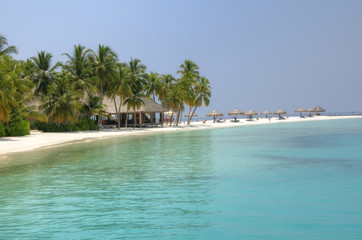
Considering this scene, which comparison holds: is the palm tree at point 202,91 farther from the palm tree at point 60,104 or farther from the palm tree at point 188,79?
the palm tree at point 60,104

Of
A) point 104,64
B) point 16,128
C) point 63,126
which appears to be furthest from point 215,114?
point 16,128

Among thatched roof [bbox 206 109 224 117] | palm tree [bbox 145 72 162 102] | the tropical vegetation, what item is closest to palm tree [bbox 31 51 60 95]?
the tropical vegetation

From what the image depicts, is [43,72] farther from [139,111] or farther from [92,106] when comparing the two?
[139,111]

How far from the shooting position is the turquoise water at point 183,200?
20.3 feet

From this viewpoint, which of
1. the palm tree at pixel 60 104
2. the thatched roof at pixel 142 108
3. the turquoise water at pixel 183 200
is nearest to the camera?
the turquoise water at pixel 183 200

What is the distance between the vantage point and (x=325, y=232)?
599 cm

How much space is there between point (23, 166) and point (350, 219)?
41.1 ft

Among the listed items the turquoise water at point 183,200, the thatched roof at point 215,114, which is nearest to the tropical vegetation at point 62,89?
the turquoise water at point 183,200

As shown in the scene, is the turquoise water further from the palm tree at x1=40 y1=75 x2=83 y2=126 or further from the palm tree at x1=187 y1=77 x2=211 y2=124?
the palm tree at x1=187 y1=77 x2=211 y2=124

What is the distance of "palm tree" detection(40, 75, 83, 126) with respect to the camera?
36.2 metres

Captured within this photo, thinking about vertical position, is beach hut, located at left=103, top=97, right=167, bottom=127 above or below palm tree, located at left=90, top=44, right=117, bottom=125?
below

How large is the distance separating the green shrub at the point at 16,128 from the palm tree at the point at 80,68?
1051 cm

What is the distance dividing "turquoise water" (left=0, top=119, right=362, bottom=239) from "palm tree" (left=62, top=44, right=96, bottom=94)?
88.1 feet

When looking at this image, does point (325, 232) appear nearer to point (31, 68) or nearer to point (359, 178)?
point (359, 178)
